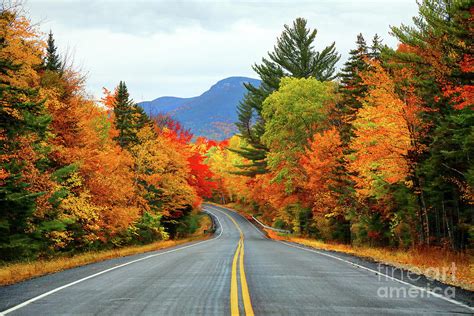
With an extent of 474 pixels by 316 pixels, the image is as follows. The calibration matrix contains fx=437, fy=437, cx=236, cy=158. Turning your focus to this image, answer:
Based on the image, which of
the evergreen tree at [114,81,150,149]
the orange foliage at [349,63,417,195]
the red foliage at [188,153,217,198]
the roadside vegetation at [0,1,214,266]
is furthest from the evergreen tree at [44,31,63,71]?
the red foliage at [188,153,217,198]

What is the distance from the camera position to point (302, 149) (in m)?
40.6

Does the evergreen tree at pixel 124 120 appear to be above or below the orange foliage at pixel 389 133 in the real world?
above

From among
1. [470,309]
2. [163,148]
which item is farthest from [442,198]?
[163,148]

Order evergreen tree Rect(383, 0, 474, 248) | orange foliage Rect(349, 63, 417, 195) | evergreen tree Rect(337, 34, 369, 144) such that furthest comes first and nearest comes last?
1. evergreen tree Rect(337, 34, 369, 144)
2. orange foliage Rect(349, 63, 417, 195)
3. evergreen tree Rect(383, 0, 474, 248)

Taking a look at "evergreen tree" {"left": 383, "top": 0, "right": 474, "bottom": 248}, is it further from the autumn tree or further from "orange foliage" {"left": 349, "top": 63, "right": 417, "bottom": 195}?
the autumn tree

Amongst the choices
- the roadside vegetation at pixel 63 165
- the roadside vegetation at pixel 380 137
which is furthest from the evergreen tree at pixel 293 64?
the roadside vegetation at pixel 63 165

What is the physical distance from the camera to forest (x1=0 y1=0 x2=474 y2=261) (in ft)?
58.7

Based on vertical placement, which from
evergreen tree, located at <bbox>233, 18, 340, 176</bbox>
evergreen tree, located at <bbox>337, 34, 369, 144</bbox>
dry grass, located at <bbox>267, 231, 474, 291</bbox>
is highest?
evergreen tree, located at <bbox>233, 18, 340, 176</bbox>

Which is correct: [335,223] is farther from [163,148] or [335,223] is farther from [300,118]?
[163,148]

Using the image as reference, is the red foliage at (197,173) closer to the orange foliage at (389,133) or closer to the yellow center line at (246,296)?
the orange foliage at (389,133)

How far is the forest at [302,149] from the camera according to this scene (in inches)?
704

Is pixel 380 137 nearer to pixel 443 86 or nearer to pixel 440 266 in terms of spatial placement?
pixel 443 86

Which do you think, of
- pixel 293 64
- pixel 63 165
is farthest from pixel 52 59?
pixel 293 64

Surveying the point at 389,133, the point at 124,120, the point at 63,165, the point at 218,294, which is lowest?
the point at 218,294
